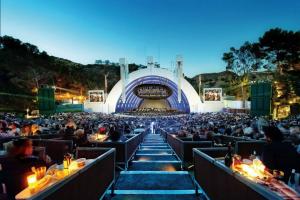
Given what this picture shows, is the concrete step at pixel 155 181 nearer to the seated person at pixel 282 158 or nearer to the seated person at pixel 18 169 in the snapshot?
the seated person at pixel 282 158

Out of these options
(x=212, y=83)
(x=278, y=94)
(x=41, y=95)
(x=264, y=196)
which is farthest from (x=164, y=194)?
(x=212, y=83)

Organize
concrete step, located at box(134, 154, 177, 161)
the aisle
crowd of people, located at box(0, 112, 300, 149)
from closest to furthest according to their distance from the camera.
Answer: the aisle
crowd of people, located at box(0, 112, 300, 149)
concrete step, located at box(134, 154, 177, 161)

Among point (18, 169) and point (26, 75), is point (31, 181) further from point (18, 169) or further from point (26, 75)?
point (26, 75)

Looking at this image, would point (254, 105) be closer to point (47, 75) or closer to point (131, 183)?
point (131, 183)

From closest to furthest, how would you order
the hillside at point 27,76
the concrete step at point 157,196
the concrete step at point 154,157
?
the concrete step at point 157,196 < the concrete step at point 154,157 < the hillside at point 27,76

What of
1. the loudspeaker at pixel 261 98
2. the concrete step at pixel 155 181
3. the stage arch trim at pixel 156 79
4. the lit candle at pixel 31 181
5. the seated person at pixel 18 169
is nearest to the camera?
the lit candle at pixel 31 181

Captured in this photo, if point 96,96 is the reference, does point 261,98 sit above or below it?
below

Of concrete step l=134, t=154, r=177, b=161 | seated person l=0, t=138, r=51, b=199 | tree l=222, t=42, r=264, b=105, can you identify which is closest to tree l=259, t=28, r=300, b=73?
tree l=222, t=42, r=264, b=105

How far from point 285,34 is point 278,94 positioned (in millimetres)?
11697

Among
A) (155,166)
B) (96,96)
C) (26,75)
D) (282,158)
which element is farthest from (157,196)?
(26,75)

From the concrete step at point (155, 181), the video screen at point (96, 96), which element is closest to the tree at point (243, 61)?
the video screen at point (96, 96)

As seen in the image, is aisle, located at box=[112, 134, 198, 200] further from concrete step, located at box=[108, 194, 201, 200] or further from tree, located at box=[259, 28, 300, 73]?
tree, located at box=[259, 28, 300, 73]

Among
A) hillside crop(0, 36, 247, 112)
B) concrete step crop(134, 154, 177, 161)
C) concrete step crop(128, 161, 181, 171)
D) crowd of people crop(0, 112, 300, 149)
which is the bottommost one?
concrete step crop(134, 154, 177, 161)

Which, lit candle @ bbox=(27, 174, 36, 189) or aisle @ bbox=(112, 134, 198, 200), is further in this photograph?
aisle @ bbox=(112, 134, 198, 200)
